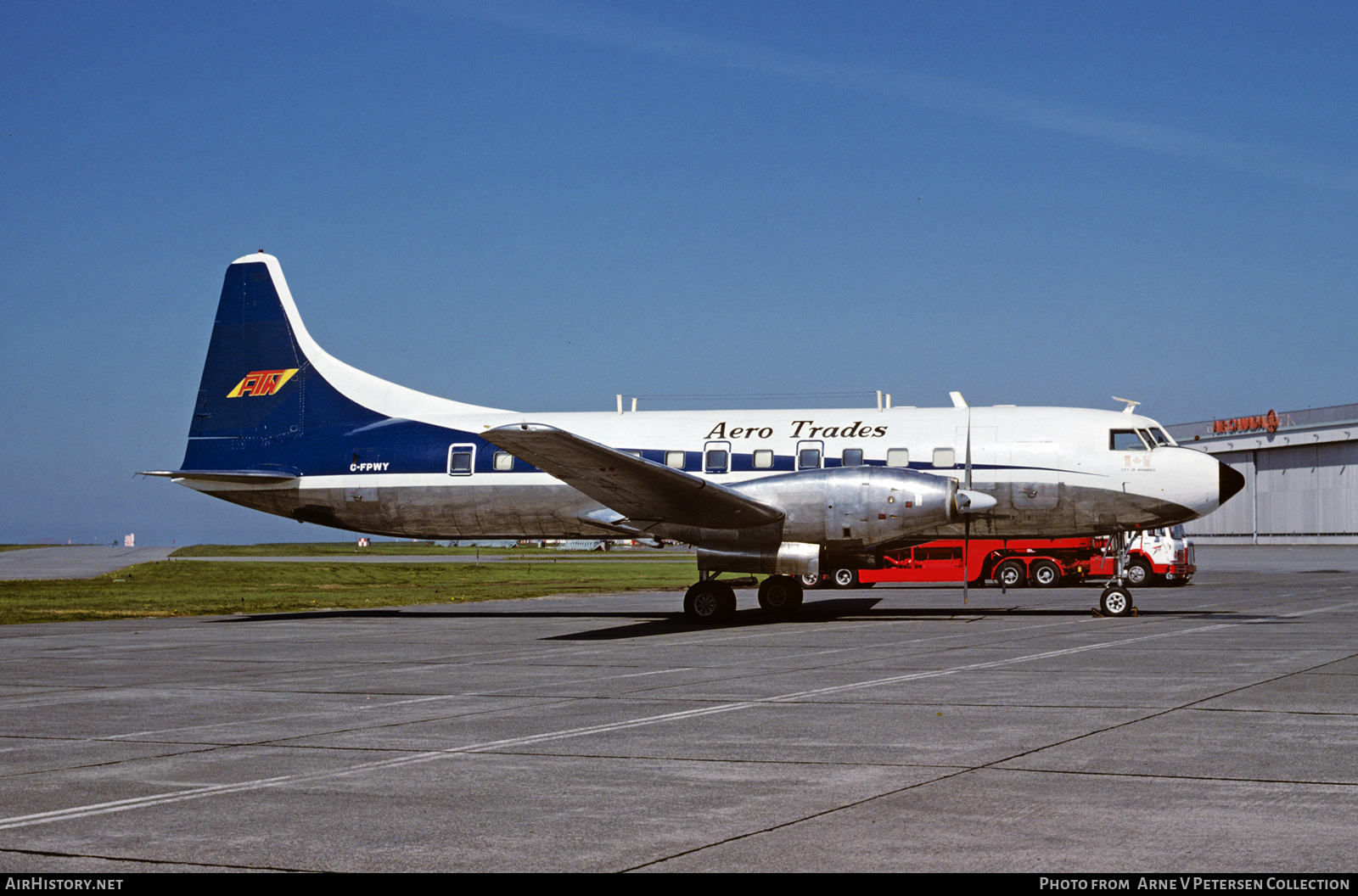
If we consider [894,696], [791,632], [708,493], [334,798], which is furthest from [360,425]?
[334,798]

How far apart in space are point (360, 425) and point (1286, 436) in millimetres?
79751

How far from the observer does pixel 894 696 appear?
11641 mm

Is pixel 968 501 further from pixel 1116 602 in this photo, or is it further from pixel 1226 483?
pixel 1226 483

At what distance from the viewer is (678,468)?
24344 mm

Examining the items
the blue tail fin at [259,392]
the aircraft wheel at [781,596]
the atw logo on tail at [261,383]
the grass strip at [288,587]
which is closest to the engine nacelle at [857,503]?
the aircraft wheel at [781,596]

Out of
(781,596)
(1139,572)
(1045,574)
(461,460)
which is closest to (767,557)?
(781,596)

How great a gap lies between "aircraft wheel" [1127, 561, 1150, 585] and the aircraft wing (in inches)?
810

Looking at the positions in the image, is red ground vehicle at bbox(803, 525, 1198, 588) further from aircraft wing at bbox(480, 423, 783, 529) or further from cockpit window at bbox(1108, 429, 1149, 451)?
aircraft wing at bbox(480, 423, 783, 529)

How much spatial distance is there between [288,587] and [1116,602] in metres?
28.8

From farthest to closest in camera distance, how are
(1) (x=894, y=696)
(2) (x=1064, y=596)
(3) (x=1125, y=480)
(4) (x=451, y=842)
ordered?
(2) (x=1064, y=596)
(3) (x=1125, y=480)
(1) (x=894, y=696)
(4) (x=451, y=842)

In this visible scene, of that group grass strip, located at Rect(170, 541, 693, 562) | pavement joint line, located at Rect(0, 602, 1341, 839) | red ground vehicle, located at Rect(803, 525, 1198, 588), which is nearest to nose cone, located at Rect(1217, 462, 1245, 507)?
pavement joint line, located at Rect(0, 602, 1341, 839)

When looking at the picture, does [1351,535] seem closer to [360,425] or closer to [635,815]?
[360,425]

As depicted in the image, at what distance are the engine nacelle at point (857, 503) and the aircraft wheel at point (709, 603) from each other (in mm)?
2018

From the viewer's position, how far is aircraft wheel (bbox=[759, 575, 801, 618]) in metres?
24.9
